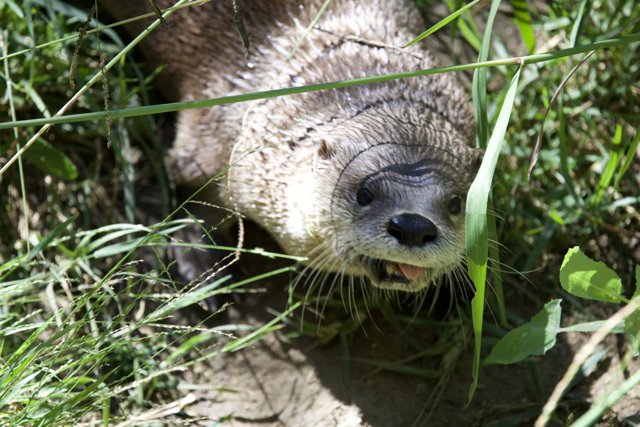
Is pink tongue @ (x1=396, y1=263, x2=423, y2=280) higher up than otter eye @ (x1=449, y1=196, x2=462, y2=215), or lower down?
lower down

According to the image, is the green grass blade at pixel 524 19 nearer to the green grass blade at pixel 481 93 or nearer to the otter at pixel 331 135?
the otter at pixel 331 135

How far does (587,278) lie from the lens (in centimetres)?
202

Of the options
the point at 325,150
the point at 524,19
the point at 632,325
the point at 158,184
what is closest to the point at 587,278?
the point at 632,325

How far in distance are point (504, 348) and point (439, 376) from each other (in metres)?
0.73

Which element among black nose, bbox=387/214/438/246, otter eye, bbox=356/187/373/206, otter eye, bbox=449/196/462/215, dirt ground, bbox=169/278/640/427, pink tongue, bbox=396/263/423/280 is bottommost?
dirt ground, bbox=169/278/640/427

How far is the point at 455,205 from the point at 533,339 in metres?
0.50

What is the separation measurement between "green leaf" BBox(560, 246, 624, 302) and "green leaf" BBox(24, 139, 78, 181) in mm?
1888

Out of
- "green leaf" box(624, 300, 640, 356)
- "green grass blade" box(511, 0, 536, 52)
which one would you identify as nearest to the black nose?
"green leaf" box(624, 300, 640, 356)

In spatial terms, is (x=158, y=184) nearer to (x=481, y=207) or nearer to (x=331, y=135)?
(x=331, y=135)

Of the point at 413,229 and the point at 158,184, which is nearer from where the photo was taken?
the point at 413,229

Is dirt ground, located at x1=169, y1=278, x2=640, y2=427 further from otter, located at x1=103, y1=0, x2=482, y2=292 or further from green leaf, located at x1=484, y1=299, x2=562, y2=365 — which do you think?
green leaf, located at x1=484, y1=299, x2=562, y2=365

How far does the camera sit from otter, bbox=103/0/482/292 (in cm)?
242

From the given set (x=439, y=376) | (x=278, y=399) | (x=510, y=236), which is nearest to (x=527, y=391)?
(x=439, y=376)

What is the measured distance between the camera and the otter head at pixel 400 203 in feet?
7.55
